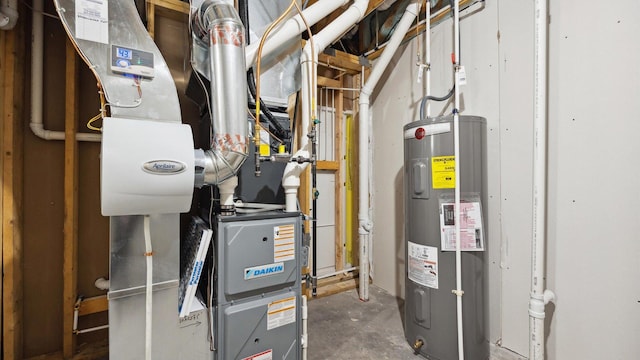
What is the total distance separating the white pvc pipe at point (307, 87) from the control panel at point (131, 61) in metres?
0.76

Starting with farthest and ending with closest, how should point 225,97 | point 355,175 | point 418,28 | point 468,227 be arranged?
point 355,175 → point 418,28 → point 468,227 → point 225,97

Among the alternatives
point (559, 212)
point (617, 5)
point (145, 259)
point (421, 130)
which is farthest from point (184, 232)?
point (617, 5)

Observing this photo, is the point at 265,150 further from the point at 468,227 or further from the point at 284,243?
the point at 468,227

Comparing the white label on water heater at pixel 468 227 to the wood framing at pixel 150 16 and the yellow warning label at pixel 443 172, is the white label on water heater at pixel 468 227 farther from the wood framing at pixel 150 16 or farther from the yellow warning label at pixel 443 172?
the wood framing at pixel 150 16

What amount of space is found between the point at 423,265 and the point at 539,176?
78cm

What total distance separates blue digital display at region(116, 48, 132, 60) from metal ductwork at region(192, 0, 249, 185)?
0.32 metres

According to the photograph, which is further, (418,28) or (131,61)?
(418,28)

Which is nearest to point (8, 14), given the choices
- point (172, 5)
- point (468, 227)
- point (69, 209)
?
point (172, 5)

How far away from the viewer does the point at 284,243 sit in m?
1.37

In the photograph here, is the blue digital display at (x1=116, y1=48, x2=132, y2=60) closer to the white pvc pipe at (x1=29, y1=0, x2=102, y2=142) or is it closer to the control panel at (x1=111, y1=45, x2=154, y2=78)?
the control panel at (x1=111, y1=45, x2=154, y2=78)

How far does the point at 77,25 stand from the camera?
3.51 ft

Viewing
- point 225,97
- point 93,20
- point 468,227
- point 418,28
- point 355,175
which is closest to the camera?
point 93,20

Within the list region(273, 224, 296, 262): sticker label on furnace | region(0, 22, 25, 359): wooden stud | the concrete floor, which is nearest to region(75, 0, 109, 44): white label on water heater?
region(0, 22, 25, 359): wooden stud

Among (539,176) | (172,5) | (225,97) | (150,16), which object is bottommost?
(539,176)
